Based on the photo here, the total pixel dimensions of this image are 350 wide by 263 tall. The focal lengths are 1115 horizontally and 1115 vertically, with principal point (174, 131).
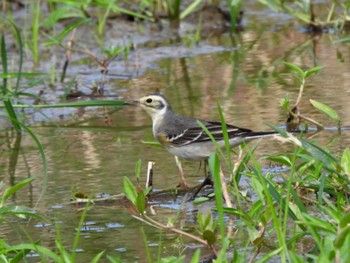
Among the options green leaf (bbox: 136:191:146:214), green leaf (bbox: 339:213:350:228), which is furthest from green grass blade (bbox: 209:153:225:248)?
green leaf (bbox: 339:213:350:228)

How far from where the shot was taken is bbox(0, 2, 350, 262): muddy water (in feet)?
19.4

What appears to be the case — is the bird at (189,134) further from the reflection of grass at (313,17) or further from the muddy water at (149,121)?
the reflection of grass at (313,17)

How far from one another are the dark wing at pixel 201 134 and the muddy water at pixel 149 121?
21 centimetres

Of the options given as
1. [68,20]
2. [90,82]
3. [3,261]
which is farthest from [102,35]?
[3,261]

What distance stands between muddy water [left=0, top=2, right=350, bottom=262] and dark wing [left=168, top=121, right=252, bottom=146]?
21 centimetres

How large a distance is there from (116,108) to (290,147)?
2355 mm

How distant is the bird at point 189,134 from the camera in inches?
265

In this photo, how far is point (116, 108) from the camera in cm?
933

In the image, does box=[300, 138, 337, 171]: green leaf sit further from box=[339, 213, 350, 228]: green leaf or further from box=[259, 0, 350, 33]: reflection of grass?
box=[259, 0, 350, 33]: reflection of grass

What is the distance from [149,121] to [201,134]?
61.8 inches

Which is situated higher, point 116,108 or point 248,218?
point 248,218

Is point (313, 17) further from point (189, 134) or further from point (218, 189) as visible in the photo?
point (218, 189)

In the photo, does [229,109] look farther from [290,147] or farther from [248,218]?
[248,218]

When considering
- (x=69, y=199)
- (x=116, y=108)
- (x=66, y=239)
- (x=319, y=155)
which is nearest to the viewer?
(x=319, y=155)
